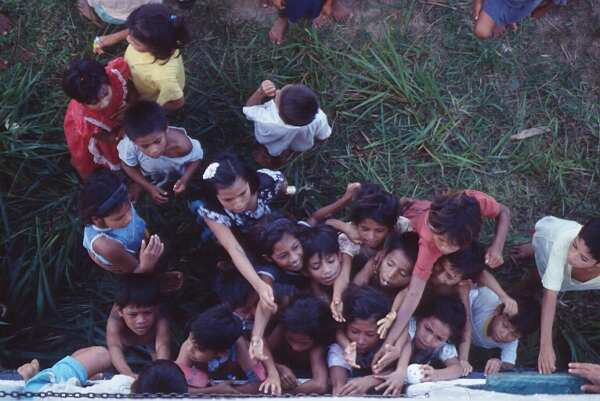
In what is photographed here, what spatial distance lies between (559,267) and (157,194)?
6.35ft

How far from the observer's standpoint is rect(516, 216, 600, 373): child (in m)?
2.68

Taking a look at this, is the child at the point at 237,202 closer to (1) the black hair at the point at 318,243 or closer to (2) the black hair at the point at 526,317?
(1) the black hair at the point at 318,243

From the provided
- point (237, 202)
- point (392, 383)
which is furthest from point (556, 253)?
point (237, 202)

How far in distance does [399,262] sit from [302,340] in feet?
1.80

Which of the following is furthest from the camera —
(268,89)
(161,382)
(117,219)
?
(268,89)

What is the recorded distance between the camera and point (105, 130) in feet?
9.75

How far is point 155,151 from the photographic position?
2803 mm

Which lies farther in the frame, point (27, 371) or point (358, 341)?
point (358, 341)

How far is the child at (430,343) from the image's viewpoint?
2727 mm

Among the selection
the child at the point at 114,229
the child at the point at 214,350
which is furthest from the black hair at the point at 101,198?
the child at the point at 214,350

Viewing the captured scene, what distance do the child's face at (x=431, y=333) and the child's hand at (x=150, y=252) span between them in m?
1.22

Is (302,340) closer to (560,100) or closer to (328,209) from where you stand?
(328,209)

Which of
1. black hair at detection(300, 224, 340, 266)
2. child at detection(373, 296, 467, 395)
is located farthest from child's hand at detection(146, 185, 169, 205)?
child at detection(373, 296, 467, 395)

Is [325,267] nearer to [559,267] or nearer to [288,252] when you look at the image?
[288,252]
